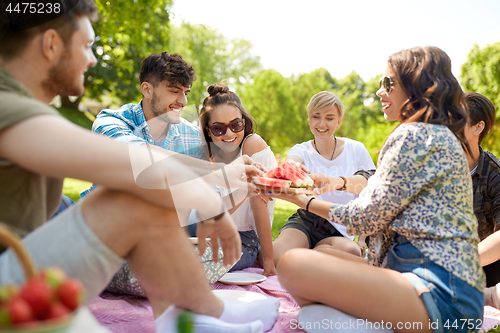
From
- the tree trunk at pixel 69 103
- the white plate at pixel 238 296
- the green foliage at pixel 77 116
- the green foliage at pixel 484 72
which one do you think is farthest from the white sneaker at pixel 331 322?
the tree trunk at pixel 69 103

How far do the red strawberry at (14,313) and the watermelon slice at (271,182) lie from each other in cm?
247

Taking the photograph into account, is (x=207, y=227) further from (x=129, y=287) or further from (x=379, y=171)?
(x=129, y=287)

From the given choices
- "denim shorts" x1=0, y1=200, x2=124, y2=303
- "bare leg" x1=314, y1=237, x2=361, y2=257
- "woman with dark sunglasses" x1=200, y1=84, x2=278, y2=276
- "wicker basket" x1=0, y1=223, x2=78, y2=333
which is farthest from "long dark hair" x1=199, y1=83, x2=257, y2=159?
"wicker basket" x1=0, y1=223, x2=78, y2=333

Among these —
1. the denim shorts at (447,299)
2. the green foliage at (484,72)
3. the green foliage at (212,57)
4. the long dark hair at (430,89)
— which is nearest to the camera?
the denim shorts at (447,299)

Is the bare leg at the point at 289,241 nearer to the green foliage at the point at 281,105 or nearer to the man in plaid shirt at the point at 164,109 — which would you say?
the man in plaid shirt at the point at 164,109

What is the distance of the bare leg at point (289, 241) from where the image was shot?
4051 mm

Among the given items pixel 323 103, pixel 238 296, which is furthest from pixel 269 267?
pixel 323 103

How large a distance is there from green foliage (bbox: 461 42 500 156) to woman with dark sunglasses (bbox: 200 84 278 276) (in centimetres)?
1718

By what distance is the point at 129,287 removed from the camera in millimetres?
3086

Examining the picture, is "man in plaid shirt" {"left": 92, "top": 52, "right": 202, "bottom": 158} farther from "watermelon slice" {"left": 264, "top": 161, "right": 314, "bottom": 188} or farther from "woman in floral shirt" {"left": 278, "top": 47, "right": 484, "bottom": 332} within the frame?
"woman in floral shirt" {"left": 278, "top": 47, "right": 484, "bottom": 332}

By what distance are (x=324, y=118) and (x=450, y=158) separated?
2.65 metres

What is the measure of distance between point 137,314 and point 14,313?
6.92 feet

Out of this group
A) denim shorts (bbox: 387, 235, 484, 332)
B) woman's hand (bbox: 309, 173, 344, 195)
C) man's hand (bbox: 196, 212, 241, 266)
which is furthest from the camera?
woman's hand (bbox: 309, 173, 344, 195)

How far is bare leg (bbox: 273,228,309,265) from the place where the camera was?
4.05 metres
